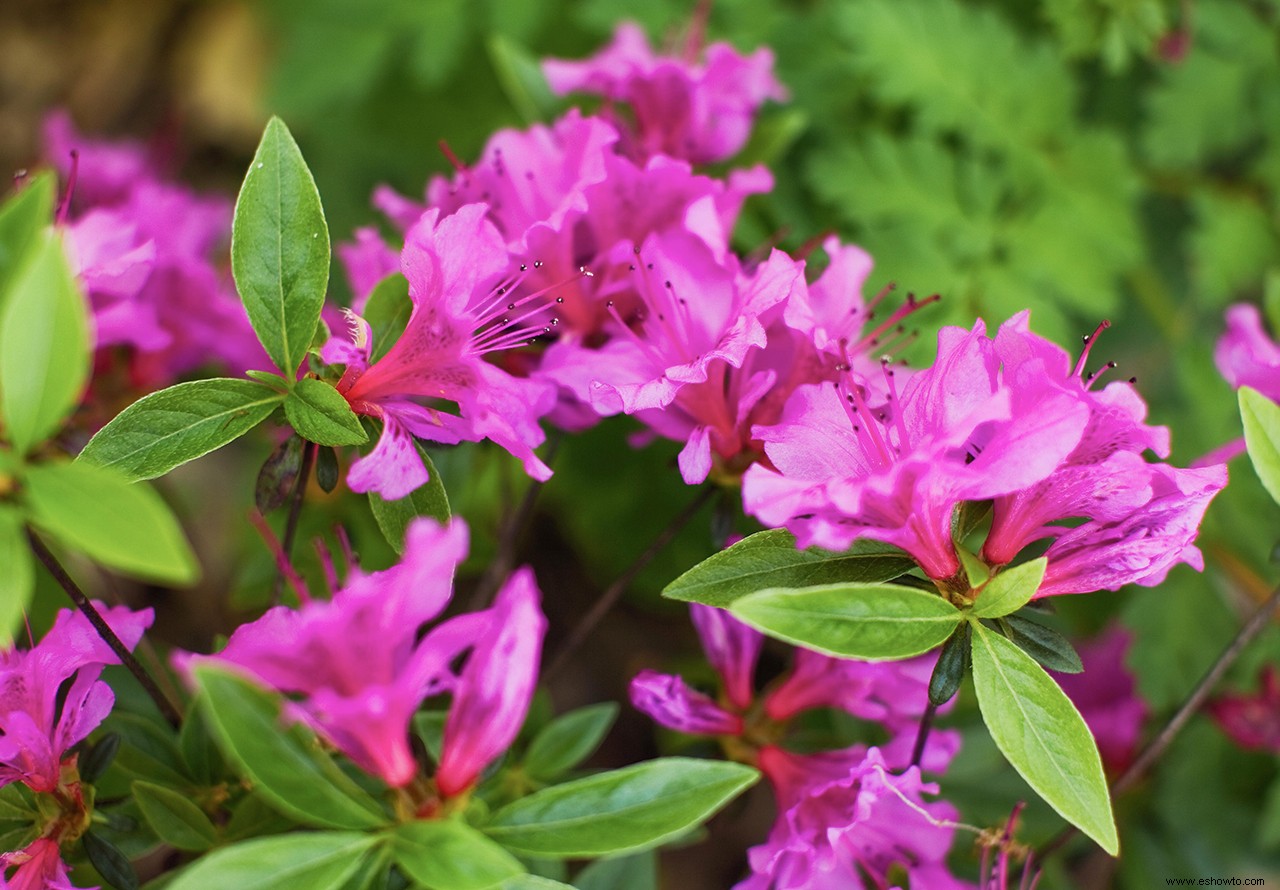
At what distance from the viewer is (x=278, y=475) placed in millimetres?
960

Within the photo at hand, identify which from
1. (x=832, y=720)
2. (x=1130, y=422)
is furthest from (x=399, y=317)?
(x=832, y=720)

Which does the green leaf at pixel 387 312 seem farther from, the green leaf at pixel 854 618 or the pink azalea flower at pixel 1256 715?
the pink azalea flower at pixel 1256 715

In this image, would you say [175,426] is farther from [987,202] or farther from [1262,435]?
[987,202]

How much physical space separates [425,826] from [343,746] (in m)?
0.08

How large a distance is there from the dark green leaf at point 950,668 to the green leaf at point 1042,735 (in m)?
0.03

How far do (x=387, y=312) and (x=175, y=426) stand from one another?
21 centimetres

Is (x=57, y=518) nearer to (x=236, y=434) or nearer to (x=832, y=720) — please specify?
(x=236, y=434)

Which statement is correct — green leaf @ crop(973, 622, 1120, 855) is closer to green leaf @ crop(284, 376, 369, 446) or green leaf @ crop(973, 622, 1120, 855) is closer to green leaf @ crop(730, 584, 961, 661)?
green leaf @ crop(730, 584, 961, 661)

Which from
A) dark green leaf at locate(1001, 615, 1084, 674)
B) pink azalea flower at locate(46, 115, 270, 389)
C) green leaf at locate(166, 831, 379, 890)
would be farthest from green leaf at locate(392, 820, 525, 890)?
pink azalea flower at locate(46, 115, 270, 389)

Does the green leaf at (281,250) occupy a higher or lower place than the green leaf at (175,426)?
higher

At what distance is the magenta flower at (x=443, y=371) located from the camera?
3.02 ft

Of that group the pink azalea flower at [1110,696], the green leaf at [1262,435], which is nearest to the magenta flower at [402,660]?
the green leaf at [1262,435]

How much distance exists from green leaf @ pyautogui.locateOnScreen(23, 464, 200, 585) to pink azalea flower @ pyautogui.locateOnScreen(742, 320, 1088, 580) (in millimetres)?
399

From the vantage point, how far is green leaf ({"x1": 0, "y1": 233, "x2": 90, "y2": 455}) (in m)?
0.67
